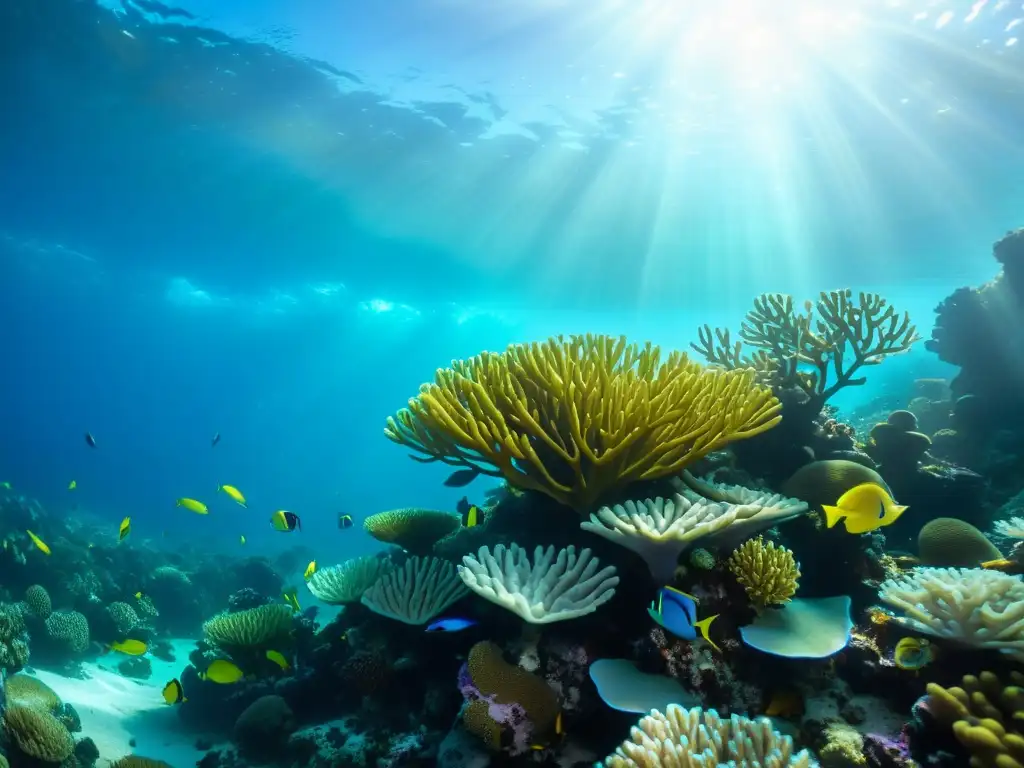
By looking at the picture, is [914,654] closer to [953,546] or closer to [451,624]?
[953,546]

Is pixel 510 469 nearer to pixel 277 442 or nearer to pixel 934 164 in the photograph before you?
pixel 934 164

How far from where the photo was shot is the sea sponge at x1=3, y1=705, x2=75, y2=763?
5160 millimetres

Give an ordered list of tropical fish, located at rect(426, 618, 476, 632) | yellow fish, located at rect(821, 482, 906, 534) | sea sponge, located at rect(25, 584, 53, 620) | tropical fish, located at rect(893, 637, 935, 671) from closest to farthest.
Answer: tropical fish, located at rect(893, 637, 935, 671) < yellow fish, located at rect(821, 482, 906, 534) < tropical fish, located at rect(426, 618, 476, 632) < sea sponge, located at rect(25, 584, 53, 620)

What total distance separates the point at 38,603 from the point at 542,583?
11.5 metres

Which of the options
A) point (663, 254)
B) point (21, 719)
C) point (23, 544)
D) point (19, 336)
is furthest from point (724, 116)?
point (19, 336)

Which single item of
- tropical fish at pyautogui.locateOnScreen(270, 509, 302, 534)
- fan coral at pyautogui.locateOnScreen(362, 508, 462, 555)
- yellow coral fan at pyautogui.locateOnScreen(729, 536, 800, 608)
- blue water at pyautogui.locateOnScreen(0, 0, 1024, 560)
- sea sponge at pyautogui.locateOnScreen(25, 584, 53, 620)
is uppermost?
blue water at pyautogui.locateOnScreen(0, 0, 1024, 560)

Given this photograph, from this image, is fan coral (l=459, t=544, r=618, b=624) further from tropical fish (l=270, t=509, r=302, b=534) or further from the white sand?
the white sand

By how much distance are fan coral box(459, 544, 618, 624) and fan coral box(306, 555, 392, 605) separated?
235 centimetres

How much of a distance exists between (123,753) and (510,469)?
22.7ft

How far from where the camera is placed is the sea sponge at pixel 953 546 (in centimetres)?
462

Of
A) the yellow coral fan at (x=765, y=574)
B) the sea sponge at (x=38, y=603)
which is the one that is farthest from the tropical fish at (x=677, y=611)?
the sea sponge at (x=38, y=603)

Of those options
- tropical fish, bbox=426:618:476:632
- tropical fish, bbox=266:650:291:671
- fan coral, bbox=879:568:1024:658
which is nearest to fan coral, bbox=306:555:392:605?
tropical fish, bbox=266:650:291:671

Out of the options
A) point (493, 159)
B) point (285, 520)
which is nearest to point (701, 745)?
point (285, 520)

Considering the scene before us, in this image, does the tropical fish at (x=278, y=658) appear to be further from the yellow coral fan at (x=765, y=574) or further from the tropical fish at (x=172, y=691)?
the yellow coral fan at (x=765, y=574)
